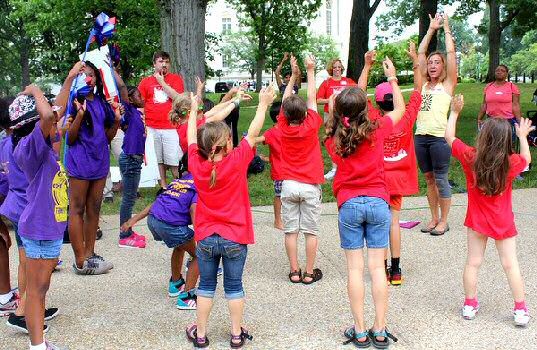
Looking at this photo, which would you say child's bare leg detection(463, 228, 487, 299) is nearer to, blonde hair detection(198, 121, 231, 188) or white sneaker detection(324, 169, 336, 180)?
blonde hair detection(198, 121, 231, 188)

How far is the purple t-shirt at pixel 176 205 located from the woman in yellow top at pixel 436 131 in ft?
8.98

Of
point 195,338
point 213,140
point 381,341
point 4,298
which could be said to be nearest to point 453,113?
point 381,341

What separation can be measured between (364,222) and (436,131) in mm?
2649

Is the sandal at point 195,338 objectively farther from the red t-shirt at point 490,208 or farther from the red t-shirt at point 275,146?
the red t-shirt at point 490,208

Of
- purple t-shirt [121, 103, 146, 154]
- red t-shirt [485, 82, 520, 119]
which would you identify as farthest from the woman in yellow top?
red t-shirt [485, 82, 520, 119]

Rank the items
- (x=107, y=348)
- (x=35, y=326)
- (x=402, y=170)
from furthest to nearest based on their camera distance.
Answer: (x=402, y=170), (x=107, y=348), (x=35, y=326)

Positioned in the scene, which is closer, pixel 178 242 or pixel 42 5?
Result: pixel 178 242

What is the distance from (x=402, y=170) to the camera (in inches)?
194

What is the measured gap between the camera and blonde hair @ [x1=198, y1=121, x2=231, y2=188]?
11.8ft

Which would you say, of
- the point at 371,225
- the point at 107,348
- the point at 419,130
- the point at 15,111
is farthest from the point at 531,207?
the point at 15,111

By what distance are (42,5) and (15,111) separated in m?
29.6

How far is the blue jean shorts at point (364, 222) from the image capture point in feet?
12.5

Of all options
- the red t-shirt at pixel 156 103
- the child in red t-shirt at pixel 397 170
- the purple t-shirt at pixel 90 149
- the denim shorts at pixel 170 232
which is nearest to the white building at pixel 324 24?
the red t-shirt at pixel 156 103

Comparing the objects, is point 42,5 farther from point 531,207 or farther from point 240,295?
point 240,295
